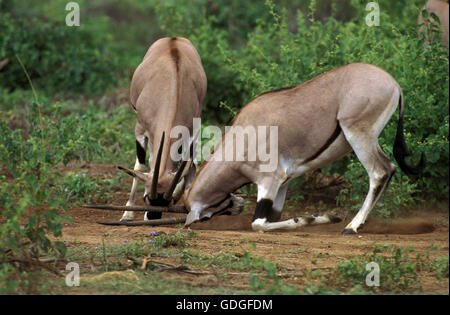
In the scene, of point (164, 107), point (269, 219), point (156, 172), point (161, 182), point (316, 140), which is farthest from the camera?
point (164, 107)

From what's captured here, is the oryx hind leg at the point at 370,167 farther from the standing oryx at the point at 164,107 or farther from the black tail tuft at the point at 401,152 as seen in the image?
the standing oryx at the point at 164,107

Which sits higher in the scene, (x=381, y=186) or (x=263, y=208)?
(x=381, y=186)

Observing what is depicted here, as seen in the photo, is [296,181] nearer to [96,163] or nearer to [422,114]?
[422,114]

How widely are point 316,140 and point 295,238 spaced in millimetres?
928

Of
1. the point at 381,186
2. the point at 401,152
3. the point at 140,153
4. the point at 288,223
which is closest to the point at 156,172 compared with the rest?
the point at 288,223

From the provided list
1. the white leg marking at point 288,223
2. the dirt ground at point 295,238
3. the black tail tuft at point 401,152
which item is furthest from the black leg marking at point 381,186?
the white leg marking at point 288,223

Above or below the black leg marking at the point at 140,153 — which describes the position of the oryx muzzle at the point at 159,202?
below

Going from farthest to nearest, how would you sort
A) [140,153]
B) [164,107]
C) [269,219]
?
[140,153]
[164,107]
[269,219]

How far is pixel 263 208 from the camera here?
23.5 ft

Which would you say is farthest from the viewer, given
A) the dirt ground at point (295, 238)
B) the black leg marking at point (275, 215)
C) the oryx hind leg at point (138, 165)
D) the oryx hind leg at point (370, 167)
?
the oryx hind leg at point (138, 165)

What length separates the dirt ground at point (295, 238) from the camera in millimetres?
5906

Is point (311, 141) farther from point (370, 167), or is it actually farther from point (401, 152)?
point (401, 152)

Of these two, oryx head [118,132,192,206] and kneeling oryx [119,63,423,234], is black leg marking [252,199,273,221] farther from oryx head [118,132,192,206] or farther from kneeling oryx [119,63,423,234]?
oryx head [118,132,192,206]

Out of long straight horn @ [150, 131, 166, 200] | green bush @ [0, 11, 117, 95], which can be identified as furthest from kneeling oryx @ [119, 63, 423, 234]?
green bush @ [0, 11, 117, 95]
